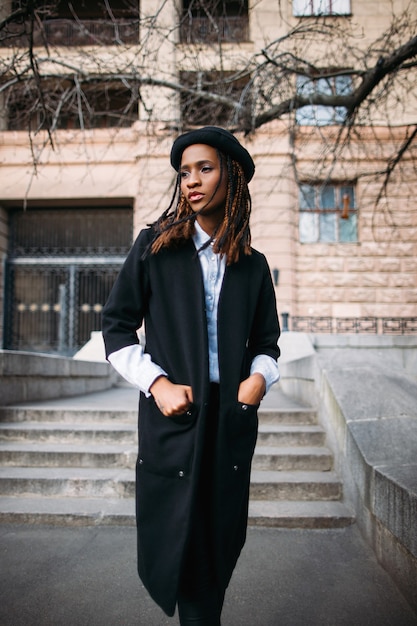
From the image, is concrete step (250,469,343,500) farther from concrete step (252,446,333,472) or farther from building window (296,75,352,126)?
building window (296,75,352,126)

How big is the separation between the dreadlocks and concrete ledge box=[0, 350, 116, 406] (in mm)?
3994

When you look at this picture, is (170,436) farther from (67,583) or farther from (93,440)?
(93,440)

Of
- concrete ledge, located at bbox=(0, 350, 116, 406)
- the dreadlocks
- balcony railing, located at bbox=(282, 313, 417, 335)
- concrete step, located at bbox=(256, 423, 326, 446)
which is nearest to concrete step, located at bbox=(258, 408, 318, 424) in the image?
concrete step, located at bbox=(256, 423, 326, 446)

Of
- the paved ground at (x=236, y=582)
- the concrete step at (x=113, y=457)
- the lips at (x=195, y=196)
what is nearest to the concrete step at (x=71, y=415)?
the concrete step at (x=113, y=457)

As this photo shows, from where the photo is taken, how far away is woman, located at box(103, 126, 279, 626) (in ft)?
4.71

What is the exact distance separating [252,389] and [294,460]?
2.75 meters

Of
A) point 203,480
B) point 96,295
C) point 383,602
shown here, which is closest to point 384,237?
point 96,295

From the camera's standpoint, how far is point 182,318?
1.52 meters

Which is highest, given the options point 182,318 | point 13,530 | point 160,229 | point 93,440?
point 160,229

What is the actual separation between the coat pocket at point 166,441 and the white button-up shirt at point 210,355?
109 mm

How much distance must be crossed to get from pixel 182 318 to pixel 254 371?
326mm

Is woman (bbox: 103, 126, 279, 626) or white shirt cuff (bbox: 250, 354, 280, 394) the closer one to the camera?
woman (bbox: 103, 126, 279, 626)

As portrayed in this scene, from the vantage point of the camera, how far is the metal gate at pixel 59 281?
14.1 m

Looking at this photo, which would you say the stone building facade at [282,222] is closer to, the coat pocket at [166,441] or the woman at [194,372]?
the woman at [194,372]
